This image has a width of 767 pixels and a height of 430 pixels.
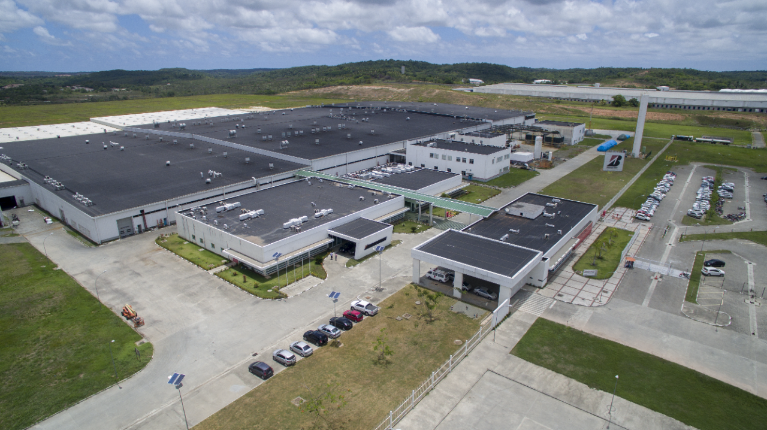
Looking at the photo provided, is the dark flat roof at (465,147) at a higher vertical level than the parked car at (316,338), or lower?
higher

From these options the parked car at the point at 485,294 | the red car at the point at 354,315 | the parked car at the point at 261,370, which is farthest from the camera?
the parked car at the point at 485,294

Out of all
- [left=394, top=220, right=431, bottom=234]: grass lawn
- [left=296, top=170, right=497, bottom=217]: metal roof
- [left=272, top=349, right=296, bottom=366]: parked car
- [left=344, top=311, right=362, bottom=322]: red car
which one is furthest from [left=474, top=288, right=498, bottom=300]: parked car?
[left=272, top=349, right=296, bottom=366]: parked car

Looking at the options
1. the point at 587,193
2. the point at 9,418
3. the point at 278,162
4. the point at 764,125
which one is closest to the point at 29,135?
the point at 278,162

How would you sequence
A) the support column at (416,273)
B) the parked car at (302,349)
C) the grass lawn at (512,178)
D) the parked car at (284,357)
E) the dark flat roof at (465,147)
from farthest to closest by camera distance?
the dark flat roof at (465,147)
the grass lawn at (512,178)
the support column at (416,273)
the parked car at (302,349)
the parked car at (284,357)

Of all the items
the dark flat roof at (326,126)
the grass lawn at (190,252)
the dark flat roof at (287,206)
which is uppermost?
the dark flat roof at (326,126)

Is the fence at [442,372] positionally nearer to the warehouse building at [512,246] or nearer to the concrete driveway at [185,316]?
the warehouse building at [512,246]

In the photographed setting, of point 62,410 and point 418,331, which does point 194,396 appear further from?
point 418,331

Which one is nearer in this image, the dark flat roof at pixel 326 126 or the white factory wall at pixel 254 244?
the white factory wall at pixel 254 244

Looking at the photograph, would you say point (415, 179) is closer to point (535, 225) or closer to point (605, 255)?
point (535, 225)

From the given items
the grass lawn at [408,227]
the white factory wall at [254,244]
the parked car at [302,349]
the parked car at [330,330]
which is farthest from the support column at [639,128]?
the parked car at [302,349]
